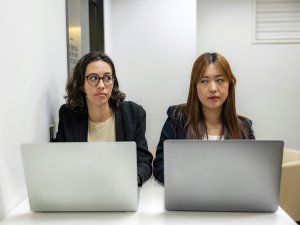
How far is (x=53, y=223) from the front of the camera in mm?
1014

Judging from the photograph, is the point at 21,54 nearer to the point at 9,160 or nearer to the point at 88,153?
the point at 9,160

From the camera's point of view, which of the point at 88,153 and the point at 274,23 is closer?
the point at 88,153

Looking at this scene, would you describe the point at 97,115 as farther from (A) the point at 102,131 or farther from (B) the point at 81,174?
(B) the point at 81,174

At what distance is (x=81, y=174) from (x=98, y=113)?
1.92ft

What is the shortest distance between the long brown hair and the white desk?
0.55 meters

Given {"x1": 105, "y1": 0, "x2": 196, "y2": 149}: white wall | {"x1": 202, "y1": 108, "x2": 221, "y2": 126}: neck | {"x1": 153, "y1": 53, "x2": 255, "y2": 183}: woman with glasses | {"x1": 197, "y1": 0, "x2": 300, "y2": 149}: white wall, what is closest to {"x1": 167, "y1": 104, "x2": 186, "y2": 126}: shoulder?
{"x1": 153, "y1": 53, "x2": 255, "y2": 183}: woman with glasses

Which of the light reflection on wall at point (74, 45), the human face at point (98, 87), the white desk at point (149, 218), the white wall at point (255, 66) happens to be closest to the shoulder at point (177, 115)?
the human face at point (98, 87)

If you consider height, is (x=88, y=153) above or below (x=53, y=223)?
above

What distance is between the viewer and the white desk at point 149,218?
1.01 metres

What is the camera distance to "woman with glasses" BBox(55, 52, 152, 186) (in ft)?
4.96

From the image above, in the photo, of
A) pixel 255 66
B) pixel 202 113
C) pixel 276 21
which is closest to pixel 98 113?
pixel 202 113

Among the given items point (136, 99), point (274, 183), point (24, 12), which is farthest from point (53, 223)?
point (136, 99)

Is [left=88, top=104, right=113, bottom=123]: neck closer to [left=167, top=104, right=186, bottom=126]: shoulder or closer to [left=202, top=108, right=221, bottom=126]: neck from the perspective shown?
[left=167, top=104, right=186, bottom=126]: shoulder

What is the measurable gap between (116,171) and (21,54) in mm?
608
